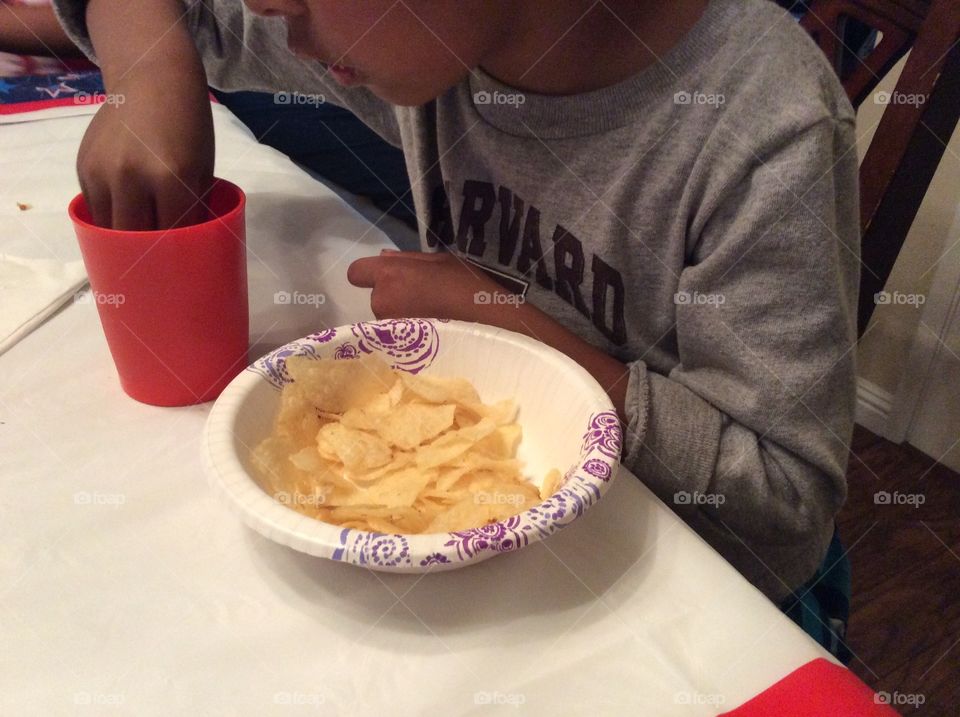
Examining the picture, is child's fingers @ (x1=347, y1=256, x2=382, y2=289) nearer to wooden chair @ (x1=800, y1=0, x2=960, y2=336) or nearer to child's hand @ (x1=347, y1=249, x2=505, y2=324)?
child's hand @ (x1=347, y1=249, x2=505, y2=324)

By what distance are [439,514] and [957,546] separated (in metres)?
1.34

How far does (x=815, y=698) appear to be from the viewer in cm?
34

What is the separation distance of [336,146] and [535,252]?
86cm

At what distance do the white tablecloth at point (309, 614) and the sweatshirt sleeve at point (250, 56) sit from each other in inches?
23.5

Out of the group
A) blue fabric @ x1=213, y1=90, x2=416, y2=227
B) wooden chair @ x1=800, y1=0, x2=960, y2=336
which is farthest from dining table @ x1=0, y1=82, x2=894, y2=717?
blue fabric @ x1=213, y1=90, x2=416, y2=227

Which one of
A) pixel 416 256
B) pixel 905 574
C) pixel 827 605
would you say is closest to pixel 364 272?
pixel 416 256

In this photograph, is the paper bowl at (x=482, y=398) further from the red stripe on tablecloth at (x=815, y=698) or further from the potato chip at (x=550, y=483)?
the red stripe on tablecloth at (x=815, y=698)

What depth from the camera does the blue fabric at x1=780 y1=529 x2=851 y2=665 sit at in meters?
0.69

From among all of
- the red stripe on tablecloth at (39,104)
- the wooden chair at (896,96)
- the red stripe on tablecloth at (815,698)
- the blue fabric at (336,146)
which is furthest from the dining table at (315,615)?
the blue fabric at (336,146)

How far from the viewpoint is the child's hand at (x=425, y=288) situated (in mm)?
625

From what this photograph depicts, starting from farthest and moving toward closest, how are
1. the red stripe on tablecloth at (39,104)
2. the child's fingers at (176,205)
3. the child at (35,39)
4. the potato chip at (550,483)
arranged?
the child at (35,39) < the red stripe on tablecloth at (39,104) < the child's fingers at (176,205) < the potato chip at (550,483)

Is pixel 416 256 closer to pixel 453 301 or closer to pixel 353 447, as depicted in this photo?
pixel 453 301

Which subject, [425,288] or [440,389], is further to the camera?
[425,288]

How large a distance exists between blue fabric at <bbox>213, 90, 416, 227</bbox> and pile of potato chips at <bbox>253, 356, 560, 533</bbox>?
39.1 inches
